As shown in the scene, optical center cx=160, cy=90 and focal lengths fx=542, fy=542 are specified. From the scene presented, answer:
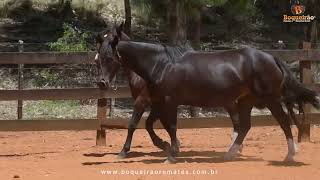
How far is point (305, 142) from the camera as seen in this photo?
9.30 m

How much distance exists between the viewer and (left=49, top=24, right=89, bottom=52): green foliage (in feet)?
49.3

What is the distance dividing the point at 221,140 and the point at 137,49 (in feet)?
9.95

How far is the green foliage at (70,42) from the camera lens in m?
15.0

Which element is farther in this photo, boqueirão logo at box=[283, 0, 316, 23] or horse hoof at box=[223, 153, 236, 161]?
boqueirão logo at box=[283, 0, 316, 23]

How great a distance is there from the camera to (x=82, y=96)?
29.2 feet

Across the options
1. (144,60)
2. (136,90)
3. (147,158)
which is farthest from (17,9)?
(147,158)

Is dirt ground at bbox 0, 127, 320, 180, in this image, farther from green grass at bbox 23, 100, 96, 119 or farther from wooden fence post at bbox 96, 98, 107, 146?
green grass at bbox 23, 100, 96, 119

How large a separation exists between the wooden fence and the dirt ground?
14.5 inches

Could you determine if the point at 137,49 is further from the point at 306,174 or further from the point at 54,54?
the point at 306,174

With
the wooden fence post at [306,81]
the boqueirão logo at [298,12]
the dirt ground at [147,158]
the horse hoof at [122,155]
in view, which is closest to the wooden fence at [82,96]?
the wooden fence post at [306,81]

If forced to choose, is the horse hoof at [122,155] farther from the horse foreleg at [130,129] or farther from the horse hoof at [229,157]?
the horse hoof at [229,157]

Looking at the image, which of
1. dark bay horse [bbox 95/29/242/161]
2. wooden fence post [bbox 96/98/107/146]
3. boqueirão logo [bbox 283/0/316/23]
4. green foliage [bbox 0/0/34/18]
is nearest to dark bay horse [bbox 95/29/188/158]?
dark bay horse [bbox 95/29/242/161]

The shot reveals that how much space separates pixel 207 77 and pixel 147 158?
4.83ft

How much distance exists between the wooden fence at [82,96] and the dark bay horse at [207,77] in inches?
60.7
